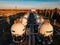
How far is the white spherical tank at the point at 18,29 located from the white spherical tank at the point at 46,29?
0.15m

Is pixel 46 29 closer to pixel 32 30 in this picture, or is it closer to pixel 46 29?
pixel 46 29

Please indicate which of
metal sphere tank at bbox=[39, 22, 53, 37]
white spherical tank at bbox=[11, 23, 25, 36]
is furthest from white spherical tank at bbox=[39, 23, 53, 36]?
white spherical tank at bbox=[11, 23, 25, 36]

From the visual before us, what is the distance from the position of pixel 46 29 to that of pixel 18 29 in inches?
8.7

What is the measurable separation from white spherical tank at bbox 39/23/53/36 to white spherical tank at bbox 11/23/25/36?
5.7 inches

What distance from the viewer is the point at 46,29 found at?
1826 mm

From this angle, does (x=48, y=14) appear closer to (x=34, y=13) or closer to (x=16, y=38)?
(x=34, y=13)

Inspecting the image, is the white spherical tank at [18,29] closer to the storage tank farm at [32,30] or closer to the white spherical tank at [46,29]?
the storage tank farm at [32,30]

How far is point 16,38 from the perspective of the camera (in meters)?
1.86

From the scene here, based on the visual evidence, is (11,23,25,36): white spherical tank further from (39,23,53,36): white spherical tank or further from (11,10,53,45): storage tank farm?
(39,23,53,36): white spherical tank

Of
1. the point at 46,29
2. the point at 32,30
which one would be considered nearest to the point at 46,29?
the point at 46,29

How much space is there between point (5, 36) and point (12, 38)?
6 cm

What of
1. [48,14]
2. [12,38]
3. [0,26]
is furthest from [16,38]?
[48,14]

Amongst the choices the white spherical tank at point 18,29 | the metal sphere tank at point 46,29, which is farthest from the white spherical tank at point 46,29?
the white spherical tank at point 18,29

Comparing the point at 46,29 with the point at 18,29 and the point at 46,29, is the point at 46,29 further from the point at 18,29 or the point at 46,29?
the point at 18,29
